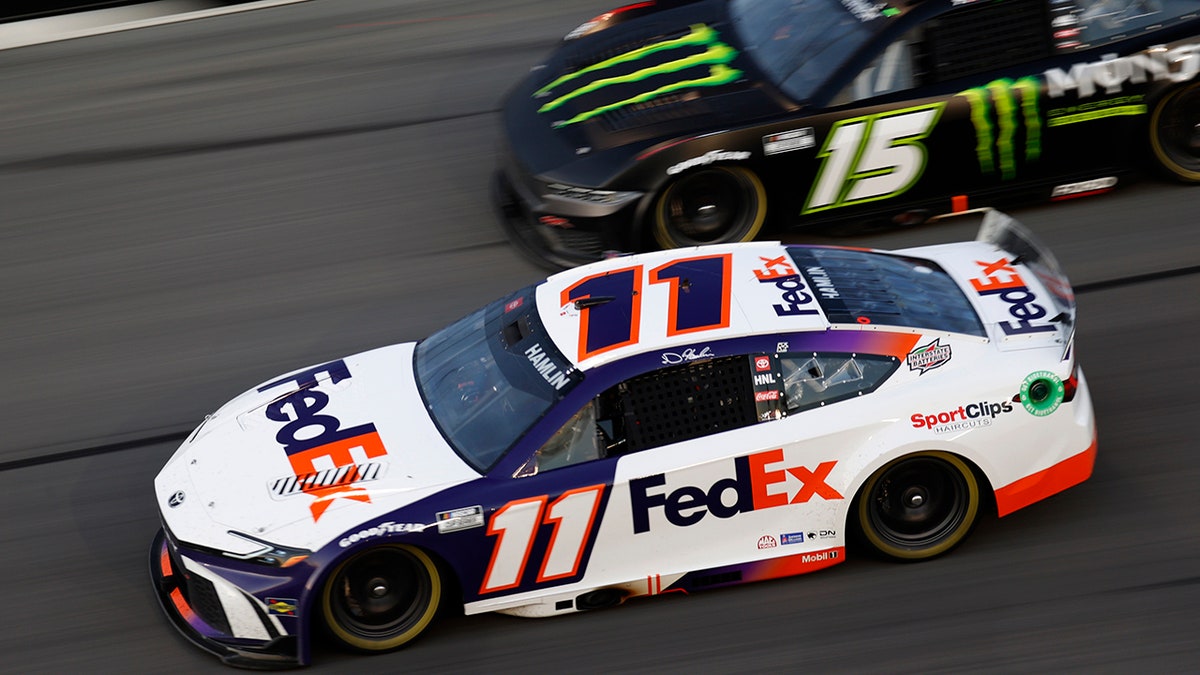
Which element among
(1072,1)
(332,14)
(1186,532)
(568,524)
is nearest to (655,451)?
(568,524)

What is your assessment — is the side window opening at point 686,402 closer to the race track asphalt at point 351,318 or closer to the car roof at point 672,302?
the car roof at point 672,302

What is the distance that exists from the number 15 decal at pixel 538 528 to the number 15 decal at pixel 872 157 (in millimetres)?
3152

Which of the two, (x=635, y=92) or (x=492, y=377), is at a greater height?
(x=635, y=92)

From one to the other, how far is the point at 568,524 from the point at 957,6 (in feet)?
13.5

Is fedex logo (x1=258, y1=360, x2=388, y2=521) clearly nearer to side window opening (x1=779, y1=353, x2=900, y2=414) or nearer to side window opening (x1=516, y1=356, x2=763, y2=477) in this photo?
side window opening (x1=516, y1=356, x2=763, y2=477)

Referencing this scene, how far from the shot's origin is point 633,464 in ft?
16.4

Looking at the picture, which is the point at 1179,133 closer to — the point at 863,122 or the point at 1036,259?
the point at 863,122

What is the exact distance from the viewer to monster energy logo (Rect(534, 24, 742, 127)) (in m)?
7.55

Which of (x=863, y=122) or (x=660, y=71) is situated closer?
(x=863, y=122)

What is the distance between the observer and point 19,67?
1101cm

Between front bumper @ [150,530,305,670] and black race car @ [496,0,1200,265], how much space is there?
3186 millimetres

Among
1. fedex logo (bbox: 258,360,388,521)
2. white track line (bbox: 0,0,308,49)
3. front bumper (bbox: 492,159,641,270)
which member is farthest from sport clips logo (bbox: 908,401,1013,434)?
white track line (bbox: 0,0,308,49)

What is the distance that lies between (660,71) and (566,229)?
1144mm

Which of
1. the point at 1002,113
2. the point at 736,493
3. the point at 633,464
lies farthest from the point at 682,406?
the point at 1002,113
